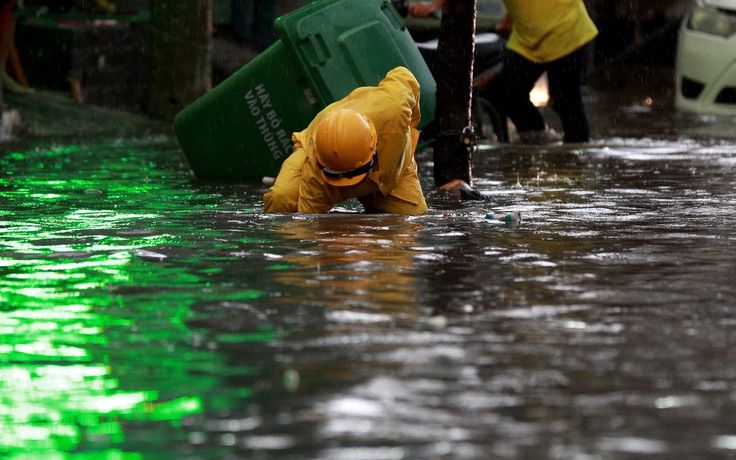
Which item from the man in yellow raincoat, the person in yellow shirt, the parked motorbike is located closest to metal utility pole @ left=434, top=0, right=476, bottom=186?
the man in yellow raincoat

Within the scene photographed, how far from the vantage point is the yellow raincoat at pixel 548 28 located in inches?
483

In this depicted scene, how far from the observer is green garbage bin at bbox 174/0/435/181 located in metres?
9.64

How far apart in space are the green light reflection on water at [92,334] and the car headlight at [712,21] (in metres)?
7.30

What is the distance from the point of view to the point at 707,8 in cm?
1494

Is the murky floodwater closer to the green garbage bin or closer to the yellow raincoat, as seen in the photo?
the green garbage bin

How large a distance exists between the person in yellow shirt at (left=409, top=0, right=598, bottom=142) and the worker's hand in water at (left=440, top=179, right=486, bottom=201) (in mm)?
2741

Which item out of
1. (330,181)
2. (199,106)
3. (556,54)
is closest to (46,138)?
(199,106)

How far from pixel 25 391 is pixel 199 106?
5.70 meters

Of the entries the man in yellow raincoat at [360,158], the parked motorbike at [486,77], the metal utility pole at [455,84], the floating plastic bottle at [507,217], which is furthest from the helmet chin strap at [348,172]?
the parked motorbike at [486,77]

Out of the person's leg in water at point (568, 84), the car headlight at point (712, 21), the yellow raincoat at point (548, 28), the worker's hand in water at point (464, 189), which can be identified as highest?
the yellow raincoat at point (548, 28)

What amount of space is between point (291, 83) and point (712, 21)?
20.8ft

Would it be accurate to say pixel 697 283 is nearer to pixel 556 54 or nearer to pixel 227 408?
pixel 227 408

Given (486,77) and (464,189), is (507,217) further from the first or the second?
(486,77)

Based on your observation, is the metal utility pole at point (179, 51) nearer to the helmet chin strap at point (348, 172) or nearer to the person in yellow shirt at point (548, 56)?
the person in yellow shirt at point (548, 56)
